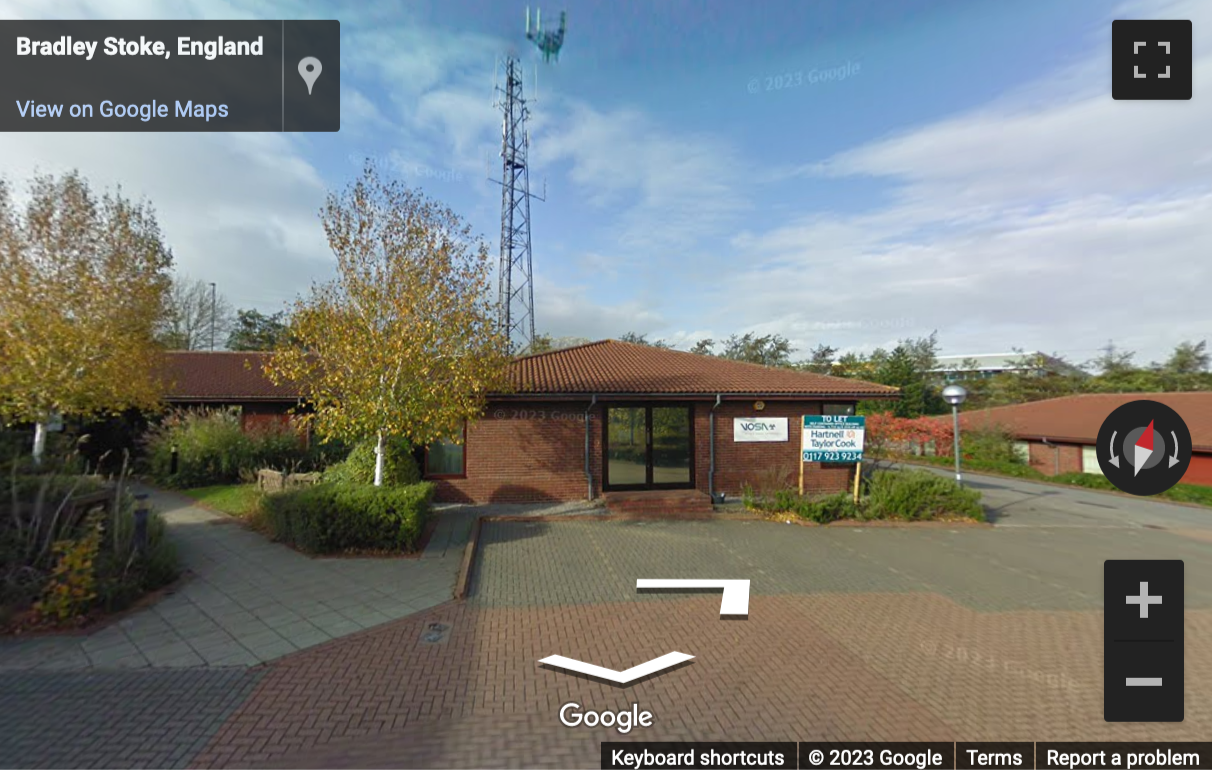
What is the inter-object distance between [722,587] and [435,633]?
3315 mm

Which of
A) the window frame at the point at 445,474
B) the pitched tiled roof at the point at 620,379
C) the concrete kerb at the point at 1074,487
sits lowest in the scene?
the concrete kerb at the point at 1074,487

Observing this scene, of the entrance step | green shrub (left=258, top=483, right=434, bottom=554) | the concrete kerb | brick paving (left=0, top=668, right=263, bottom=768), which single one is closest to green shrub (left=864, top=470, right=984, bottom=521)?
the entrance step

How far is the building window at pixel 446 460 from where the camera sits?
11.1 m

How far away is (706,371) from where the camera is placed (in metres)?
13.4

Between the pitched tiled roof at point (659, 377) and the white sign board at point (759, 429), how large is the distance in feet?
2.43

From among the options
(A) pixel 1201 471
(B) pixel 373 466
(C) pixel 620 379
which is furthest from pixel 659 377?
(A) pixel 1201 471

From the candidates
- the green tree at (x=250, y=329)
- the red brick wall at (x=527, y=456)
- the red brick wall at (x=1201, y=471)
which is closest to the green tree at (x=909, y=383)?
the red brick wall at (x=1201, y=471)

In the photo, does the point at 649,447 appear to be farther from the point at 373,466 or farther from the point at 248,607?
the point at 248,607

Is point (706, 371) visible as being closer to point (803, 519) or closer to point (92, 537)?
point (803, 519)

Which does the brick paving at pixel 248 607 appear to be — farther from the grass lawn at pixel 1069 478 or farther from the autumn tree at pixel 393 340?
the grass lawn at pixel 1069 478

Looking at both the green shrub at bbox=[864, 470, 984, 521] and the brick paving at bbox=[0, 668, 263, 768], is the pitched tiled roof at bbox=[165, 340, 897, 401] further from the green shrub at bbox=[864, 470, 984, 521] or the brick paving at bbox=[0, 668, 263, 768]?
the brick paving at bbox=[0, 668, 263, 768]

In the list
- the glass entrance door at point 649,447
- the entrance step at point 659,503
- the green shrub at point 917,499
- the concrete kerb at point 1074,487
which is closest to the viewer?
the green shrub at point 917,499

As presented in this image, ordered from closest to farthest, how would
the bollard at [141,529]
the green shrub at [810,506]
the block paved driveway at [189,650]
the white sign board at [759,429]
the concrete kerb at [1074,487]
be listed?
the block paved driveway at [189,650] < the bollard at [141,529] < the green shrub at [810,506] < the white sign board at [759,429] < the concrete kerb at [1074,487]

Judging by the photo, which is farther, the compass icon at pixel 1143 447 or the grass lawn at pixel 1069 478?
the grass lawn at pixel 1069 478
